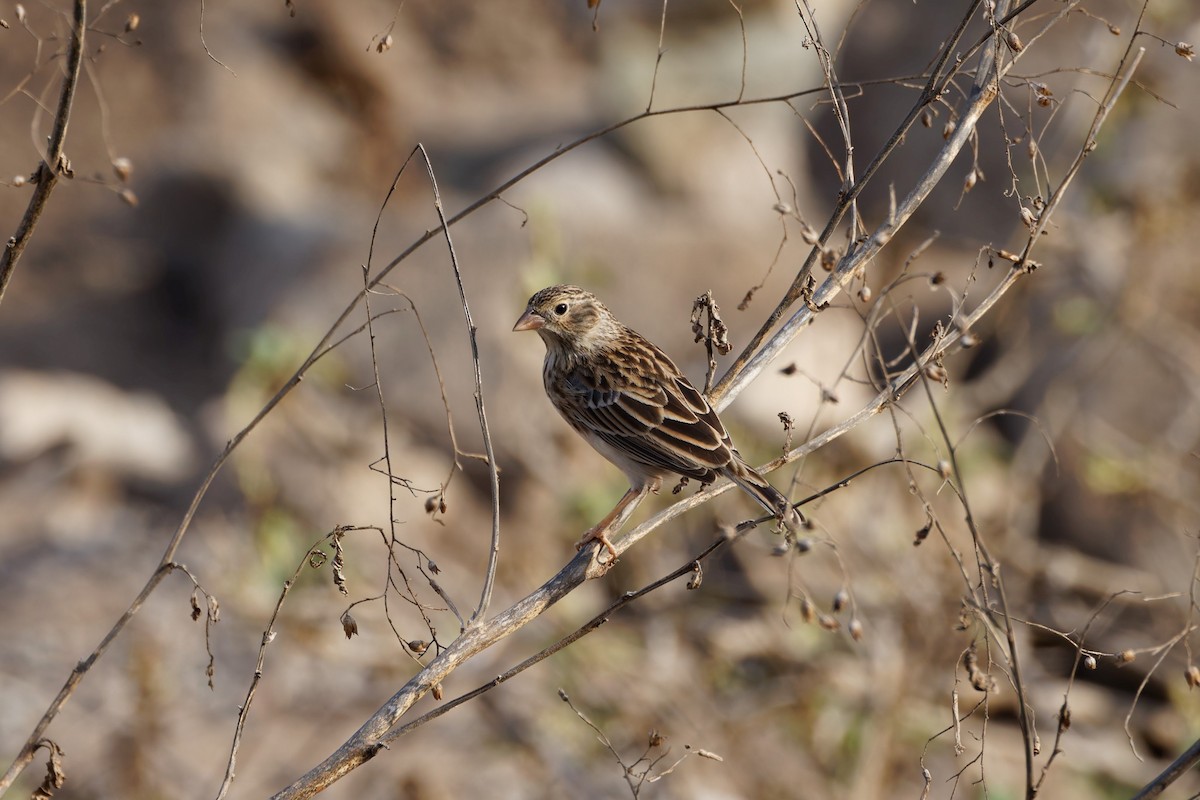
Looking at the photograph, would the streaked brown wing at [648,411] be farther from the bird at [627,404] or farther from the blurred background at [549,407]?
the blurred background at [549,407]

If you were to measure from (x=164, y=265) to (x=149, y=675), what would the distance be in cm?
655

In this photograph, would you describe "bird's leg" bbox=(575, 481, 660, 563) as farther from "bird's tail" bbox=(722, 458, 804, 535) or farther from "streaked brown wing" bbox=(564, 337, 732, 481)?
"bird's tail" bbox=(722, 458, 804, 535)

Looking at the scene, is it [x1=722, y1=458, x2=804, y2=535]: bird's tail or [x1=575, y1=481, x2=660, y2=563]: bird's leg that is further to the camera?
[x1=722, y1=458, x2=804, y2=535]: bird's tail

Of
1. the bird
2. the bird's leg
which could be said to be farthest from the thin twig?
the bird

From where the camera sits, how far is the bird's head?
562 cm

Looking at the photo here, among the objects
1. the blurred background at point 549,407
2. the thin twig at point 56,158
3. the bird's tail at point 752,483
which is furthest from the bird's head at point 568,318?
the thin twig at point 56,158

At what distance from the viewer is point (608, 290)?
11.0m

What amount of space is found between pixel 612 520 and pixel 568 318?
1.45m

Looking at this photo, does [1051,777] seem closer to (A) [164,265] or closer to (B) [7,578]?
(B) [7,578]

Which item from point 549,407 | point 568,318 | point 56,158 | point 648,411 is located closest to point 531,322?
point 568,318

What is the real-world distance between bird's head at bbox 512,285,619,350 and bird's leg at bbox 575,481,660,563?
3.05 feet

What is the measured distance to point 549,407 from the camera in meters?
9.34

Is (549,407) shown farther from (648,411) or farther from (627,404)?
(648,411)

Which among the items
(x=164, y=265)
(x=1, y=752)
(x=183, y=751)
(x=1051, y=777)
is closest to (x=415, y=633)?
(x=183, y=751)
